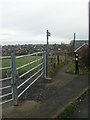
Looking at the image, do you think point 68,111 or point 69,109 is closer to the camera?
point 68,111

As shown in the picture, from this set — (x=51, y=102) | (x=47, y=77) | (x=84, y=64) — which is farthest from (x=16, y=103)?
(x=84, y=64)

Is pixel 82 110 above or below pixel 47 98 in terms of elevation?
below

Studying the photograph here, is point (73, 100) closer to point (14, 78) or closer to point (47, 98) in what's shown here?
point (47, 98)

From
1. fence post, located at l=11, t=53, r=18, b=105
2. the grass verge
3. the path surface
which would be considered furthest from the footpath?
the path surface

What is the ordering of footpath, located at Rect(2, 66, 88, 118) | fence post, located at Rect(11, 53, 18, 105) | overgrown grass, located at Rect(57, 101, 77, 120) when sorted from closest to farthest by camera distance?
1. overgrown grass, located at Rect(57, 101, 77, 120)
2. footpath, located at Rect(2, 66, 88, 118)
3. fence post, located at Rect(11, 53, 18, 105)

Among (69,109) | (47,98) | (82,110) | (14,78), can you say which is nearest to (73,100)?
(47,98)

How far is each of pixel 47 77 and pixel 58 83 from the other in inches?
47.9

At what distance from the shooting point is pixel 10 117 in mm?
7008

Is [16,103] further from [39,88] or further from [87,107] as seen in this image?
[39,88]

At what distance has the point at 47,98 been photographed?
8852mm

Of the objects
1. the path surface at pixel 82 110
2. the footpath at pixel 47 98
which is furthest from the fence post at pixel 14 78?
the path surface at pixel 82 110

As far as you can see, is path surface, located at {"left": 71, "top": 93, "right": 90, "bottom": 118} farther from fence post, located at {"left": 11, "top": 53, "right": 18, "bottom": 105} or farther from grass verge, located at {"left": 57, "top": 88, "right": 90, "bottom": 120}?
fence post, located at {"left": 11, "top": 53, "right": 18, "bottom": 105}

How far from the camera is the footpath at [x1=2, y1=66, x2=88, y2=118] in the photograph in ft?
24.0

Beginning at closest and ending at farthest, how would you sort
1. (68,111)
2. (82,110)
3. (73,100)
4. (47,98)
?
(68,111)
(82,110)
(73,100)
(47,98)
